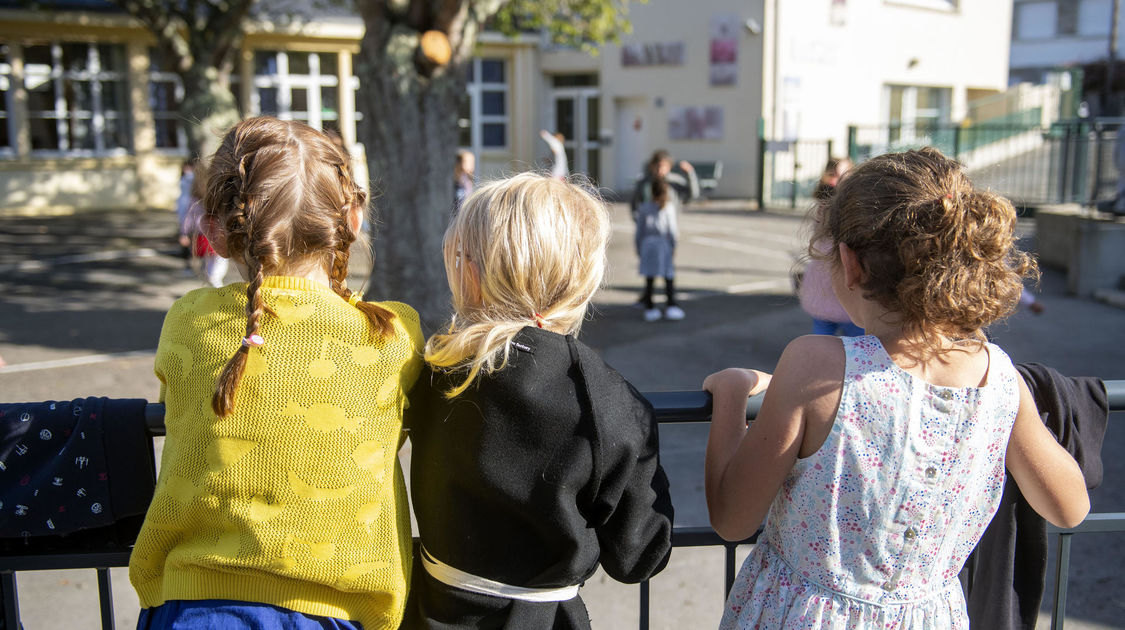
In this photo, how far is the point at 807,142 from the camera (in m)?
20.4

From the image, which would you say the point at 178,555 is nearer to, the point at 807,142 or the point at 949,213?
the point at 949,213

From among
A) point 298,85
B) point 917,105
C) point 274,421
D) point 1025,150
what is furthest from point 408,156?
point 917,105

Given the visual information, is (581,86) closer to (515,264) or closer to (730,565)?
(730,565)

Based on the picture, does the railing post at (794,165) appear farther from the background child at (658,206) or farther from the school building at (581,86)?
the background child at (658,206)

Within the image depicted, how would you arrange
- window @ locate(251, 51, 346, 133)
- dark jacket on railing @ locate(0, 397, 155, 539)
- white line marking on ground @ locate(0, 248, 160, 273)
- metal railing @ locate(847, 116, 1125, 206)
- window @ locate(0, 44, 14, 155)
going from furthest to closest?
window @ locate(251, 51, 346, 133), window @ locate(0, 44, 14, 155), metal railing @ locate(847, 116, 1125, 206), white line marking on ground @ locate(0, 248, 160, 273), dark jacket on railing @ locate(0, 397, 155, 539)

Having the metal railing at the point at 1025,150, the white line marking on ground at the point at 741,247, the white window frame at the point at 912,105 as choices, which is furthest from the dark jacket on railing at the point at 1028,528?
the white window frame at the point at 912,105

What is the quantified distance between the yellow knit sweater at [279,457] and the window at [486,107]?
81.0ft

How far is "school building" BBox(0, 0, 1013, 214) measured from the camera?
66.3 ft

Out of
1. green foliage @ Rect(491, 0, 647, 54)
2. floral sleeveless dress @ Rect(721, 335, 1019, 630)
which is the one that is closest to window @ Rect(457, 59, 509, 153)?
green foliage @ Rect(491, 0, 647, 54)

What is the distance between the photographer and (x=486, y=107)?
26.1m

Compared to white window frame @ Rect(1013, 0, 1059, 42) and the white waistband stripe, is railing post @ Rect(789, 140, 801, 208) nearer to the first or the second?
the white waistband stripe

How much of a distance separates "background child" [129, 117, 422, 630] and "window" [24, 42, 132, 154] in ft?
72.1

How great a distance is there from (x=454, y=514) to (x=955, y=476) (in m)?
0.90

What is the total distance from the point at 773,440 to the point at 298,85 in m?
23.6
